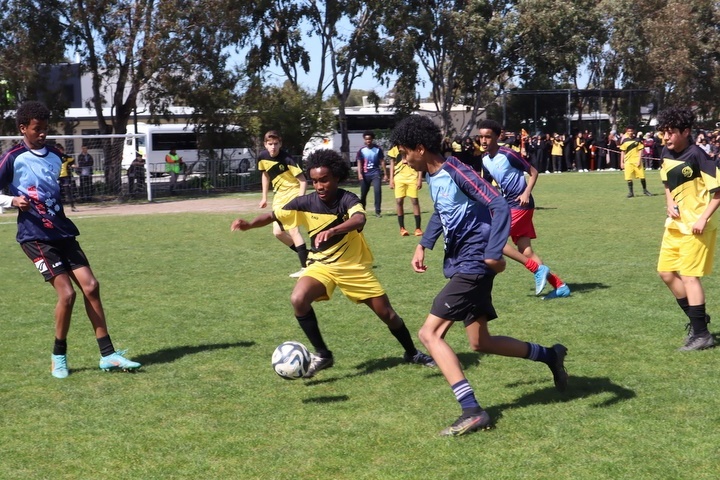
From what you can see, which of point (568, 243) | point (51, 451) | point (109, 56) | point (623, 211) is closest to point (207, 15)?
point (109, 56)

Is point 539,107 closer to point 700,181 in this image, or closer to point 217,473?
point 700,181

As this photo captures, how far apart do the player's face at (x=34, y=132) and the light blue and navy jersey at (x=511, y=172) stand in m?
4.88

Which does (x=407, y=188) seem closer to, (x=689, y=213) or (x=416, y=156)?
(x=689, y=213)

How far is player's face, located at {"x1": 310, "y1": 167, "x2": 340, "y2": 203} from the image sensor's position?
6379mm

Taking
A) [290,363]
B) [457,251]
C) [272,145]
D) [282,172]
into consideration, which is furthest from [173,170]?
[457,251]

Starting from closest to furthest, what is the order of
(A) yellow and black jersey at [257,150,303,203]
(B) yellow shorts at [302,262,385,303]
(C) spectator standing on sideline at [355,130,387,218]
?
1. (B) yellow shorts at [302,262,385,303]
2. (A) yellow and black jersey at [257,150,303,203]
3. (C) spectator standing on sideline at [355,130,387,218]

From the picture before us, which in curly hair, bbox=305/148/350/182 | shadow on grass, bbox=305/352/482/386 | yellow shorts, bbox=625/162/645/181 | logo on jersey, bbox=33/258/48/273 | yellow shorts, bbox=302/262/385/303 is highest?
curly hair, bbox=305/148/350/182

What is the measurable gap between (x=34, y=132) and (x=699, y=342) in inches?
207

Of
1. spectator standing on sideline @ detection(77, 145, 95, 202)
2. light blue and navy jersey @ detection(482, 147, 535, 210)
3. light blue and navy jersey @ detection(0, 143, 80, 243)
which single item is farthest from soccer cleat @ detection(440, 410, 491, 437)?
spectator standing on sideline @ detection(77, 145, 95, 202)

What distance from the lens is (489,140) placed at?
376 inches

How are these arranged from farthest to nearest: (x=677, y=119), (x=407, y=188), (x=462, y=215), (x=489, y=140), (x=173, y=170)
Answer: (x=173, y=170), (x=407, y=188), (x=489, y=140), (x=677, y=119), (x=462, y=215)

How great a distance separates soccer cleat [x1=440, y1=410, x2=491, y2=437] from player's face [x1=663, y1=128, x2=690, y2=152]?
296 centimetres

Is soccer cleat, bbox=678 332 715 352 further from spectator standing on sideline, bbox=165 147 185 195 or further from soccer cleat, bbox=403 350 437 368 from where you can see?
spectator standing on sideline, bbox=165 147 185 195

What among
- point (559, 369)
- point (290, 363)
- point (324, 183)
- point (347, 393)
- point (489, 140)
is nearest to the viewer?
point (559, 369)
